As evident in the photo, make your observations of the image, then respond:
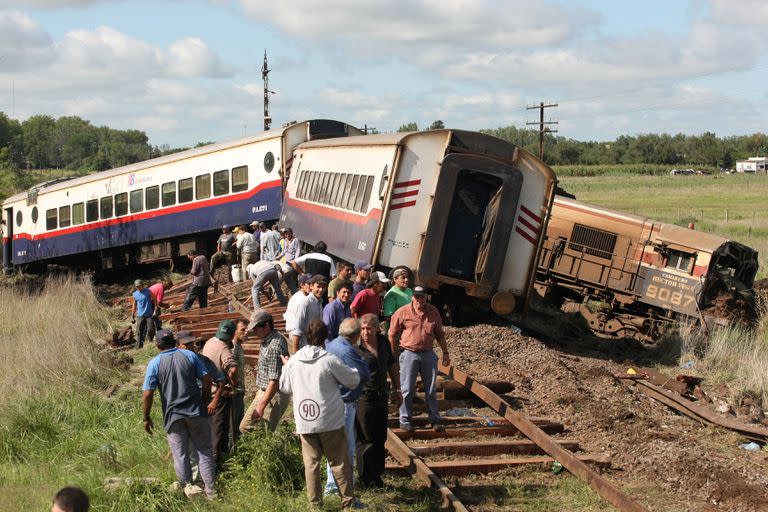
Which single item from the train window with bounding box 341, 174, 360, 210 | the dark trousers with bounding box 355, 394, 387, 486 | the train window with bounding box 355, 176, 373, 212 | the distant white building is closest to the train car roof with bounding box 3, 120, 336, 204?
the train window with bounding box 341, 174, 360, 210

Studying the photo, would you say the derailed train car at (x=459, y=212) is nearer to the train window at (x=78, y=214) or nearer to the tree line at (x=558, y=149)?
the train window at (x=78, y=214)

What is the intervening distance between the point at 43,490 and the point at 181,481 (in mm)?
1979

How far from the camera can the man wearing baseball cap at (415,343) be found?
9953mm

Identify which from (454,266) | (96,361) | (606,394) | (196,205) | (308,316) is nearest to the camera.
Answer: (308,316)

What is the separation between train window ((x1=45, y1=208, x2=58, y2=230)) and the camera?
31266mm

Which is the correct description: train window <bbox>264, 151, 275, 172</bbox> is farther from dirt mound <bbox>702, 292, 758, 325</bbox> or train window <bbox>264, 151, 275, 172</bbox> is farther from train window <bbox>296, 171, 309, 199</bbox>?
→ dirt mound <bbox>702, 292, 758, 325</bbox>

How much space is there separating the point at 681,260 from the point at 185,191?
13303 millimetres

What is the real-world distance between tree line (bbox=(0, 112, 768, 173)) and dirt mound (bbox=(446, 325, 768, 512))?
3798 inches

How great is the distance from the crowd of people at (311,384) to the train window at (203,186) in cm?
1530

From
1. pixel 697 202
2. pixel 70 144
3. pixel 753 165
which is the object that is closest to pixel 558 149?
pixel 753 165

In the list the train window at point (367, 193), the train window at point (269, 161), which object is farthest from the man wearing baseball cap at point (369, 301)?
the train window at point (269, 161)

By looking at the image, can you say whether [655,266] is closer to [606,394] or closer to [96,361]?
[606,394]

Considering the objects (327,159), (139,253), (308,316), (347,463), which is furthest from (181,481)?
(139,253)

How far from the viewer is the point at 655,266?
19.7m
